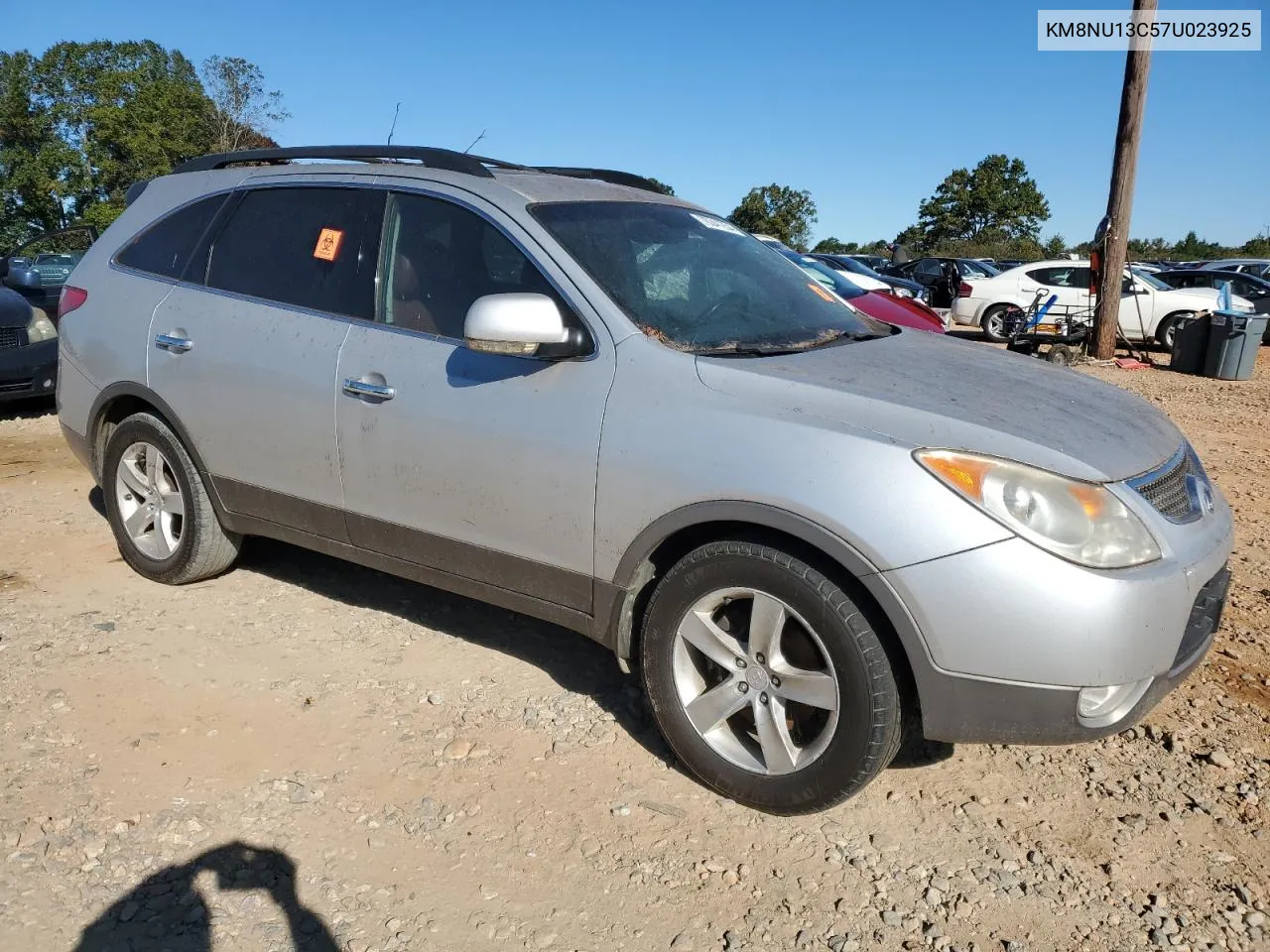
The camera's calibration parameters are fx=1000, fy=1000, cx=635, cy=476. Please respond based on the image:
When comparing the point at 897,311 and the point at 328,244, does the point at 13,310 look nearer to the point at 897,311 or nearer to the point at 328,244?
the point at 328,244

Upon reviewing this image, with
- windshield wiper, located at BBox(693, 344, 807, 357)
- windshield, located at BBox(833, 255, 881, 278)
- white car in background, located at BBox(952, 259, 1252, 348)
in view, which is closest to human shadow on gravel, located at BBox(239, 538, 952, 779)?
windshield wiper, located at BBox(693, 344, 807, 357)

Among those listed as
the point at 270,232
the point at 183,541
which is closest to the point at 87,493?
the point at 183,541

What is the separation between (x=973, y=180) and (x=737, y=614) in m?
68.5

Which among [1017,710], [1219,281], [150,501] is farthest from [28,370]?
[1219,281]

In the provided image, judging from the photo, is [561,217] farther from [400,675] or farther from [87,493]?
[87,493]

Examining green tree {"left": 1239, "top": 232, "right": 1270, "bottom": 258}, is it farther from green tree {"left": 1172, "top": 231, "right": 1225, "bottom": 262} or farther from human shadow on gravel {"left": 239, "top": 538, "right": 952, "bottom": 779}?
human shadow on gravel {"left": 239, "top": 538, "right": 952, "bottom": 779}

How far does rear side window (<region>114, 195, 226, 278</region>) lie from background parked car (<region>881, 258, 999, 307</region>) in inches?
708

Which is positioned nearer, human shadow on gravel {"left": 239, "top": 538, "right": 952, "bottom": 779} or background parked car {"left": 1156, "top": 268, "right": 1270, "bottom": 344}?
human shadow on gravel {"left": 239, "top": 538, "right": 952, "bottom": 779}

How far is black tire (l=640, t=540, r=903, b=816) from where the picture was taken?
2627mm

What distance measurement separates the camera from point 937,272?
81.6 ft

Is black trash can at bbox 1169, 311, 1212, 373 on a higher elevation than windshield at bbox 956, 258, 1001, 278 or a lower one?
lower

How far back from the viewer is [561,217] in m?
3.43

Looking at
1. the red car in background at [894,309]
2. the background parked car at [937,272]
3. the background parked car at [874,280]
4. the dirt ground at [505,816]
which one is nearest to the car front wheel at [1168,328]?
the background parked car at [874,280]

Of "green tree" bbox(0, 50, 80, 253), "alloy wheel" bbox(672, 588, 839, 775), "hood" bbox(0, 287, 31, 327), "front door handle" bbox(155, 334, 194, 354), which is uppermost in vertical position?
"green tree" bbox(0, 50, 80, 253)
